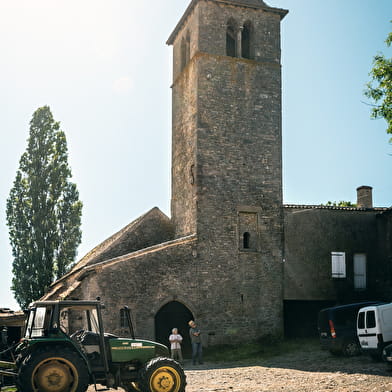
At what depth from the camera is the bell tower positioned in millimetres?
23359

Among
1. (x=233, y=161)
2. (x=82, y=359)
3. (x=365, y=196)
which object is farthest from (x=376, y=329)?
(x=365, y=196)

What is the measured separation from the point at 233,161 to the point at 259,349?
773 centimetres

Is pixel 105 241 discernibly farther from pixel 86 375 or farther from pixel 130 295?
pixel 86 375

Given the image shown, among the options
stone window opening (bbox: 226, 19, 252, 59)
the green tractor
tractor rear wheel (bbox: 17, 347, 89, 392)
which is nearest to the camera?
tractor rear wheel (bbox: 17, 347, 89, 392)

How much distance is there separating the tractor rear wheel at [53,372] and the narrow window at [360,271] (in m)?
16.8

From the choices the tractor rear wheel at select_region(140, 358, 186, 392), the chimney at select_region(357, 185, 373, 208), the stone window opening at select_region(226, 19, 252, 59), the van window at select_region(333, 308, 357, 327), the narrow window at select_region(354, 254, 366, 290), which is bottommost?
the tractor rear wheel at select_region(140, 358, 186, 392)

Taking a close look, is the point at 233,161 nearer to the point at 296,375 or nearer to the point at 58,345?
the point at 296,375

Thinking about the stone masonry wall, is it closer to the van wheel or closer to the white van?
the van wheel

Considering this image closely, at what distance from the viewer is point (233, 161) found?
24.4 metres

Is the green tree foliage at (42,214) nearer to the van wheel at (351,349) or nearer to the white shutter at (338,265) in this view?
the white shutter at (338,265)

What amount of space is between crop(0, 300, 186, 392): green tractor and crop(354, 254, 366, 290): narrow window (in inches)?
577

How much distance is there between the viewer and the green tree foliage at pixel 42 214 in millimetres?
29922

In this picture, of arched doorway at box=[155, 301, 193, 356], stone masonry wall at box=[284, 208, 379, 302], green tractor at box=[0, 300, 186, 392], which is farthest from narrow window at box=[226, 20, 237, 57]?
green tractor at box=[0, 300, 186, 392]

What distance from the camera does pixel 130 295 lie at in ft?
69.9
